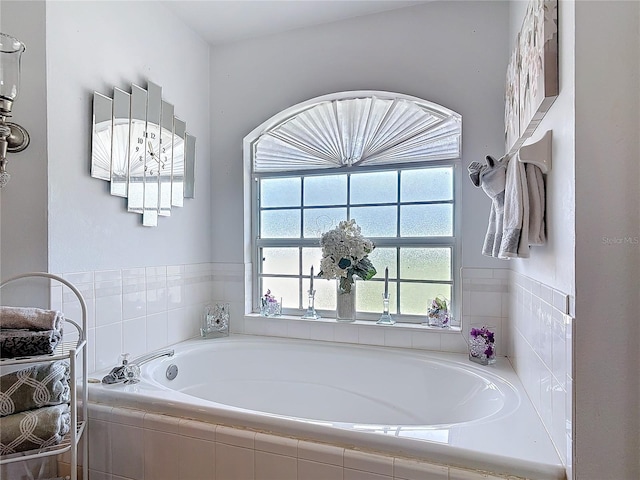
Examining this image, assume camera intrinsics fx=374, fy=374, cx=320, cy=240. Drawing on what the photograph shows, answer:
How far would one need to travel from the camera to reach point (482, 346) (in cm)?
187

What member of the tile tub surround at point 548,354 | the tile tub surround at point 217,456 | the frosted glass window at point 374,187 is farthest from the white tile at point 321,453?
the frosted glass window at point 374,187

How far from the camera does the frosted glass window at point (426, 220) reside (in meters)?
2.21

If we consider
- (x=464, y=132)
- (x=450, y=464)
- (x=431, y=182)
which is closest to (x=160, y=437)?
(x=450, y=464)

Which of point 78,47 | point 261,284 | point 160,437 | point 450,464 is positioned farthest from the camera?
point 261,284

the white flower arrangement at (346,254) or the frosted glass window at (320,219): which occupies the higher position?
the frosted glass window at (320,219)

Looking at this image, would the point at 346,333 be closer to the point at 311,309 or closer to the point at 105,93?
the point at 311,309

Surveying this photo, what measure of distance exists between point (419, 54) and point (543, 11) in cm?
110

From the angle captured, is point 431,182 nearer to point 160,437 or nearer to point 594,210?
point 594,210

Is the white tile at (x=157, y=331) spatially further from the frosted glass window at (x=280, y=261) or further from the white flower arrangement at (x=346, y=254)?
the white flower arrangement at (x=346, y=254)

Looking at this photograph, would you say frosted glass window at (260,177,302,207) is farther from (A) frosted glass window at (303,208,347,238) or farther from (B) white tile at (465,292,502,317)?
(B) white tile at (465,292,502,317)

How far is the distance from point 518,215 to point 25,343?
5.49 ft

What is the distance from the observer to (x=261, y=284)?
103 inches

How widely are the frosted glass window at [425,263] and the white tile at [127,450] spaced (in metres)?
1.59

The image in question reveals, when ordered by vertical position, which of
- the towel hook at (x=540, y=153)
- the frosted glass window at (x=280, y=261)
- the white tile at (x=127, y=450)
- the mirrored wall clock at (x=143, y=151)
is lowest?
the white tile at (x=127, y=450)
